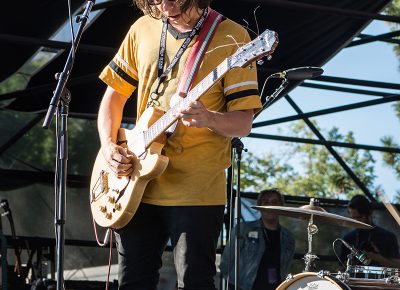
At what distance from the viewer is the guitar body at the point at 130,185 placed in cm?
366

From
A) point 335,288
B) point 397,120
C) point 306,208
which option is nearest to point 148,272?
point 335,288

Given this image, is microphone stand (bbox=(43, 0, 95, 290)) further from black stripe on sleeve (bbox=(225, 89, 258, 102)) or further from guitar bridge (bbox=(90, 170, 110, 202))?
black stripe on sleeve (bbox=(225, 89, 258, 102))

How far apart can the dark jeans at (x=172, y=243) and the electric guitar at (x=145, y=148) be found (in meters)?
0.07

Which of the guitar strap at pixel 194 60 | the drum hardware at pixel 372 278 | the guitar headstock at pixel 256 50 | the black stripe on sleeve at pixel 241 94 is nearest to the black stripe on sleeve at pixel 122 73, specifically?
the guitar strap at pixel 194 60

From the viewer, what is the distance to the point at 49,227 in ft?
31.4

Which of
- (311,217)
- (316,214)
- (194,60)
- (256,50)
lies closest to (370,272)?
(316,214)

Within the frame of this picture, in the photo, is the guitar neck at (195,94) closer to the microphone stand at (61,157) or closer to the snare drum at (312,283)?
the microphone stand at (61,157)

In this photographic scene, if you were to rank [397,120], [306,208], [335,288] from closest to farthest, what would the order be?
[335,288]
[306,208]
[397,120]

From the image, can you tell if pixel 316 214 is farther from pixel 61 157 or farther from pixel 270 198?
pixel 270 198

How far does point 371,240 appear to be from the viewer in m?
8.21

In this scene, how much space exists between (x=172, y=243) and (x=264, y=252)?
4.86 metres

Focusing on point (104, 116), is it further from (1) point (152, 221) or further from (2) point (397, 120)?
(2) point (397, 120)

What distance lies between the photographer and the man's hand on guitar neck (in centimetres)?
380

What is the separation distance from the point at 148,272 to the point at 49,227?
6.13m
